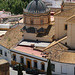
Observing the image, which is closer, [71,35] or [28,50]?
[71,35]

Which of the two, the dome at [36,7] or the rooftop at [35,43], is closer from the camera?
the rooftop at [35,43]

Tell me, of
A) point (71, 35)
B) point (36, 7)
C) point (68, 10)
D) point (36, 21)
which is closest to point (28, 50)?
point (36, 21)

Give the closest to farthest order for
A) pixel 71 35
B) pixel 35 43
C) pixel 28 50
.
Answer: pixel 71 35 → pixel 28 50 → pixel 35 43

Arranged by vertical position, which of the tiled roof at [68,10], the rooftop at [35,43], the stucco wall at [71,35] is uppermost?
the tiled roof at [68,10]

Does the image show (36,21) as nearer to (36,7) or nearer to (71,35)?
(36,7)

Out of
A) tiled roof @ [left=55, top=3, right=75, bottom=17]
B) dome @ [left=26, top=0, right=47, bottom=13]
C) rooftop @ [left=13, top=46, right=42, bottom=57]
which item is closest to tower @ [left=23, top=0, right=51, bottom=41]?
dome @ [left=26, top=0, right=47, bottom=13]

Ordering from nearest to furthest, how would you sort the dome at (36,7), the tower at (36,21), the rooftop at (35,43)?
the rooftop at (35,43) → the tower at (36,21) → the dome at (36,7)

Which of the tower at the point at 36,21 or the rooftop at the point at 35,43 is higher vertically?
the tower at the point at 36,21

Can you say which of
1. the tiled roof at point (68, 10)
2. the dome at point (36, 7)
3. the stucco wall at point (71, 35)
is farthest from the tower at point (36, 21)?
the stucco wall at point (71, 35)

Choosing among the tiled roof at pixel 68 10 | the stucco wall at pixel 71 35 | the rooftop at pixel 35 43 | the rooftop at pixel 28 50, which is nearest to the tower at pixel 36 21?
the rooftop at pixel 35 43

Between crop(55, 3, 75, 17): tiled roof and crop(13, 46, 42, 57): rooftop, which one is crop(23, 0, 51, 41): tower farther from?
crop(55, 3, 75, 17): tiled roof

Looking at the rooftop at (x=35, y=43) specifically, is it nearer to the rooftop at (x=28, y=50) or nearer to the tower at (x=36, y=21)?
the tower at (x=36, y=21)

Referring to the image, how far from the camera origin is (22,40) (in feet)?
133

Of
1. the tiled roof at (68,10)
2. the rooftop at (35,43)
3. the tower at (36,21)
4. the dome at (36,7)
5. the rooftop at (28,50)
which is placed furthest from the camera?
the dome at (36,7)
